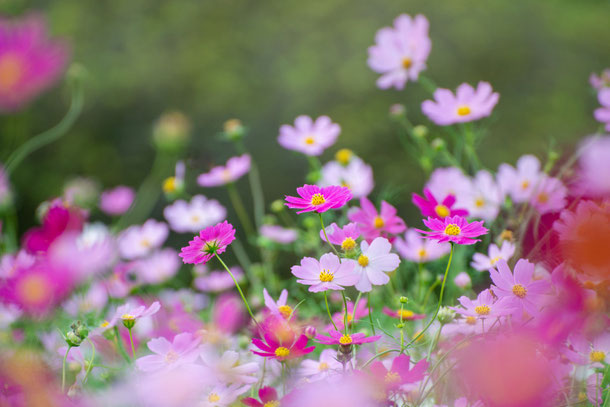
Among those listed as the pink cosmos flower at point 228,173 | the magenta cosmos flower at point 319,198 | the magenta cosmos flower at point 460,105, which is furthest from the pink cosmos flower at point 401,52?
the magenta cosmos flower at point 319,198

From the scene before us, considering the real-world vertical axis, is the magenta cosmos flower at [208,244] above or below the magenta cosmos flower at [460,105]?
above

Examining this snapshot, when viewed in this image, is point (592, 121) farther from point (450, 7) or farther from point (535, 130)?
point (450, 7)

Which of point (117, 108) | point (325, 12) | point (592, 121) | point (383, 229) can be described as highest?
point (383, 229)

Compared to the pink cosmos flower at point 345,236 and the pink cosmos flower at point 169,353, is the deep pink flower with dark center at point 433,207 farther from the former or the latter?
the pink cosmos flower at point 169,353

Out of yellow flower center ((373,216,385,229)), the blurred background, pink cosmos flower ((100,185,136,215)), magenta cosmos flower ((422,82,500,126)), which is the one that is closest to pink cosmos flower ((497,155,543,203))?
magenta cosmos flower ((422,82,500,126))

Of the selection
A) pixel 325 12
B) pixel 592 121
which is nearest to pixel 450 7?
pixel 325 12

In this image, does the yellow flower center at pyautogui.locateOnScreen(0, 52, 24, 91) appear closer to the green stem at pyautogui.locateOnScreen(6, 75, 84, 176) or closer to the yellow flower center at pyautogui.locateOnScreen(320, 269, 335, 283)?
the green stem at pyautogui.locateOnScreen(6, 75, 84, 176)
